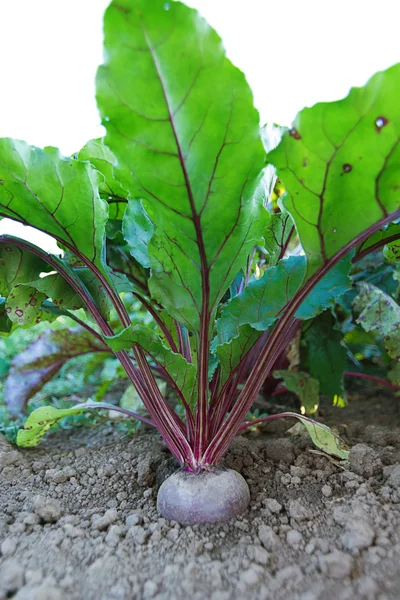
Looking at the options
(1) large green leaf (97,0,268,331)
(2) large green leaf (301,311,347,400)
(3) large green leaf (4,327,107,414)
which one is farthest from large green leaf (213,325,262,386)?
(3) large green leaf (4,327,107,414)

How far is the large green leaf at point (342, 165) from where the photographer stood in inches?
35.2

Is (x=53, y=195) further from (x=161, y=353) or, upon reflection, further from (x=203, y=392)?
(x=203, y=392)

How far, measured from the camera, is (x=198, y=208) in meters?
1.03

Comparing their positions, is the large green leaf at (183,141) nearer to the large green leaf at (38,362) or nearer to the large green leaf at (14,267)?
the large green leaf at (14,267)

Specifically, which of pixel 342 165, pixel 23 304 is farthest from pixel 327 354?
pixel 23 304

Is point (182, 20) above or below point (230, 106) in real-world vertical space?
above

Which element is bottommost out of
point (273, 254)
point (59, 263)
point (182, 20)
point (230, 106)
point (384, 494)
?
point (384, 494)

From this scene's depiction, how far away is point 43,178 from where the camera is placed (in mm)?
1183

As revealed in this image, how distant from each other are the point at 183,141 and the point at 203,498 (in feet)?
2.80

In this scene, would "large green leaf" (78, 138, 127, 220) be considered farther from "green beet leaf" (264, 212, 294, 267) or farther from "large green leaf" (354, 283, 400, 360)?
"large green leaf" (354, 283, 400, 360)

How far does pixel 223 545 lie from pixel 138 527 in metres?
0.21

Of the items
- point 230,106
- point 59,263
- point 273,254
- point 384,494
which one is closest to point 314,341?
point 273,254

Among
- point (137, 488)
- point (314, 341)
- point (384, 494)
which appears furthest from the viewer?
point (314, 341)

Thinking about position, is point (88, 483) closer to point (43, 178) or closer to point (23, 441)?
point (23, 441)
